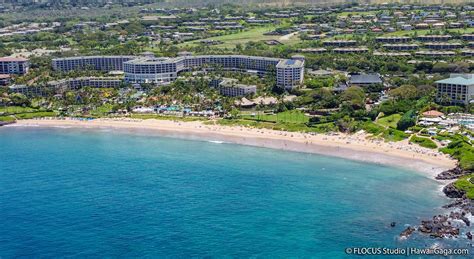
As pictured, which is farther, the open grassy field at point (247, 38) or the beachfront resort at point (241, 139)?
the open grassy field at point (247, 38)

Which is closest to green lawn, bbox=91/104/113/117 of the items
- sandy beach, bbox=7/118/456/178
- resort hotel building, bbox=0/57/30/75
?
sandy beach, bbox=7/118/456/178

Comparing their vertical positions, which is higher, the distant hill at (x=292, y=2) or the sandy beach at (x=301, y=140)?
the distant hill at (x=292, y=2)

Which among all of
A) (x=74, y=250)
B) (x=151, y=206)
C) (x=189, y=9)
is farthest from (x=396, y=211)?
(x=189, y=9)

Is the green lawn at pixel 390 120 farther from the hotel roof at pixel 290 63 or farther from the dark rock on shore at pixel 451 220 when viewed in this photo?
the hotel roof at pixel 290 63

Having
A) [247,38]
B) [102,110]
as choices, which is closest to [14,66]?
[102,110]

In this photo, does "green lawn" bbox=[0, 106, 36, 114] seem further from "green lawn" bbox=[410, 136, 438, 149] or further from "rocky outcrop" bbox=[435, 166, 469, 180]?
"rocky outcrop" bbox=[435, 166, 469, 180]

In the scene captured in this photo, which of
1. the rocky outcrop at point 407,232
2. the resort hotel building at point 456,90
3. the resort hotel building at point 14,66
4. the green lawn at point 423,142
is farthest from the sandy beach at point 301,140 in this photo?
the resort hotel building at point 14,66
